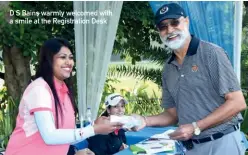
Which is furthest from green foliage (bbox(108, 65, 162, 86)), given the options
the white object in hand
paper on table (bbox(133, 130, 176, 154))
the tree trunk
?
the white object in hand

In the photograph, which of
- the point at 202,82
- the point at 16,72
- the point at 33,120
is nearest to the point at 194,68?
the point at 202,82

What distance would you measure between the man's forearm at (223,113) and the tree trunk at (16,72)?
3.61 metres

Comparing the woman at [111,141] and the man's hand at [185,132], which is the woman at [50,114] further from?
the woman at [111,141]

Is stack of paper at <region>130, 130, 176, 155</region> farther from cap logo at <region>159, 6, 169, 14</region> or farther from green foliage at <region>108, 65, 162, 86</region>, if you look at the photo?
green foliage at <region>108, 65, 162, 86</region>

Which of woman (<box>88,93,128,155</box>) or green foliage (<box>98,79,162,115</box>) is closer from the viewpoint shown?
woman (<box>88,93,128,155</box>)

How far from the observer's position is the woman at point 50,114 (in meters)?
2.46

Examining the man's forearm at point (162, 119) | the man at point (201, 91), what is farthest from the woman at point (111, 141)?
→ the man at point (201, 91)

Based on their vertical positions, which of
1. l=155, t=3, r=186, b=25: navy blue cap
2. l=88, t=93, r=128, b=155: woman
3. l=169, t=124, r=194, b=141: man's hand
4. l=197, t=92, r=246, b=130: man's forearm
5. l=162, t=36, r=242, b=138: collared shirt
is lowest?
l=88, t=93, r=128, b=155: woman

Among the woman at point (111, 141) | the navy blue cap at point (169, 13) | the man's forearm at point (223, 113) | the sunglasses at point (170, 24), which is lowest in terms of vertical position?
the woman at point (111, 141)

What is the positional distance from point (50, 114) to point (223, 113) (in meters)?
0.90

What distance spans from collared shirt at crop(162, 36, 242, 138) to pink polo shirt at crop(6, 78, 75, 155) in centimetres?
65

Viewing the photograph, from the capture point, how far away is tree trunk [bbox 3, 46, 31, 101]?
5.55 m

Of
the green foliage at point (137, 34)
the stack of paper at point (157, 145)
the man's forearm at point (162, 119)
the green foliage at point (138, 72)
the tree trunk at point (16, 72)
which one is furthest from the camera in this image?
the green foliage at point (138, 72)

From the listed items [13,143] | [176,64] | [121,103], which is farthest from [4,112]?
[176,64]
